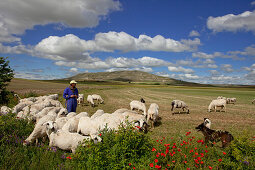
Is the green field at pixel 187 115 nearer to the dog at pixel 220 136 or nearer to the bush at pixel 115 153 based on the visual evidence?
the dog at pixel 220 136

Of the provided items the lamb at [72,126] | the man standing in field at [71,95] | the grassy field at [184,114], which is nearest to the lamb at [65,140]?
the lamb at [72,126]

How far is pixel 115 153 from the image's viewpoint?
407 centimetres

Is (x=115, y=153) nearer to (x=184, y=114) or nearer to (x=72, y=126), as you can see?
(x=72, y=126)

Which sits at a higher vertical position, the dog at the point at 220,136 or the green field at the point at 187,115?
the dog at the point at 220,136

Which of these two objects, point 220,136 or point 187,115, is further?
point 187,115

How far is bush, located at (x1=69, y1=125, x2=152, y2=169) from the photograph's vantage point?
12.8 ft

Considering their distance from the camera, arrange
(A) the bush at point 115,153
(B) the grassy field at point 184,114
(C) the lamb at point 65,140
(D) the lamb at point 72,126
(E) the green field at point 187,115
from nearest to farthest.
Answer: (A) the bush at point 115,153 → (C) the lamb at point 65,140 → (D) the lamb at point 72,126 → (E) the green field at point 187,115 → (B) the grassy field at point 184,114

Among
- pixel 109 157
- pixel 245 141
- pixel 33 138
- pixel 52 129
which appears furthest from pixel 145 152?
pixel 33 138

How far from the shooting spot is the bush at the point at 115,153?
3.92 m

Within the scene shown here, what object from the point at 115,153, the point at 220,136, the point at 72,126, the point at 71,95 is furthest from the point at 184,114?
the point at 115,153

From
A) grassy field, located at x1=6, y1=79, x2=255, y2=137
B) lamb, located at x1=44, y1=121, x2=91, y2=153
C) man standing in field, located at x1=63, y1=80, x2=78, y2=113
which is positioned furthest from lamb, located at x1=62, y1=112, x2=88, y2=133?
grassy field, located at x1=6, y1=79, x2=255, y2=137

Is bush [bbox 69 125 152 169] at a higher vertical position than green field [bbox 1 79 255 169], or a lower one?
higher

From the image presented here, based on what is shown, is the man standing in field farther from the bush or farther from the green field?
the bush

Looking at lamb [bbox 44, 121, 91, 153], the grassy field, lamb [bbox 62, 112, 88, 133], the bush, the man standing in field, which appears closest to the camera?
the bush
